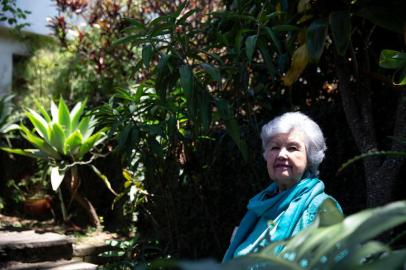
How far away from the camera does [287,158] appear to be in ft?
7.73

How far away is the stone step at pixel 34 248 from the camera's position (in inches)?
175

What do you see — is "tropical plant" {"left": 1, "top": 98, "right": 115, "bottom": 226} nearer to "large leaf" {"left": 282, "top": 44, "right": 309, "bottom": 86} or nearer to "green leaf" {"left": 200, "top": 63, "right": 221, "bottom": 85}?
"green leaf" {"left": 200, "top": 63, "right": 221, "bottom": 85}

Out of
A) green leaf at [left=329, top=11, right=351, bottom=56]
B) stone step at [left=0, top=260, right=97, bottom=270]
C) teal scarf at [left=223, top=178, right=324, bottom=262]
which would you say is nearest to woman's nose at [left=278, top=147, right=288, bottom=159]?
teal scarf at [left=223, top=178, right=324, bottom=262]

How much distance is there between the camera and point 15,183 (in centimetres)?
676

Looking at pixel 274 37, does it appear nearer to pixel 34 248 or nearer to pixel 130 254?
pixel 130 254

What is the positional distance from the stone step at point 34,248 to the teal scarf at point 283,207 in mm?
2648

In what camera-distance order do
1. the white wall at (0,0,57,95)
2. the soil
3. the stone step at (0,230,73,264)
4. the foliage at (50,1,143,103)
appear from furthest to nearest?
1. the white wall at (0,0,57,95)
2. the foliage at (50,1,143,103)
3. the soil
4. the stone step at (0,230,73,264)

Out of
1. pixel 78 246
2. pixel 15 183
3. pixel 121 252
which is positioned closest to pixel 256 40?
pixel 121 252

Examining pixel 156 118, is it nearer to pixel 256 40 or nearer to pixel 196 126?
pixel 196 126

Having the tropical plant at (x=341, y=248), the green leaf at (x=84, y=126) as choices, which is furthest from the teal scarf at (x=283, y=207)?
the green leaf at (x=84, y=126)

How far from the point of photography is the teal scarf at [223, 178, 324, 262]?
7.00ft

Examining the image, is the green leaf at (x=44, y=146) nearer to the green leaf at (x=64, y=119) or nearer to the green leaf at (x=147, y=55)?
the green leaf at (x=64, y=119)

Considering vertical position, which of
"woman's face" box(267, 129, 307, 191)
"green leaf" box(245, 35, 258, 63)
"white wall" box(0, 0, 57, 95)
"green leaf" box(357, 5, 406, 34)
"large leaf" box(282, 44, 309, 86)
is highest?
"white wall" box(0, 0, 57, 95)

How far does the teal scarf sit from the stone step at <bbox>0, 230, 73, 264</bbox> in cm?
265
